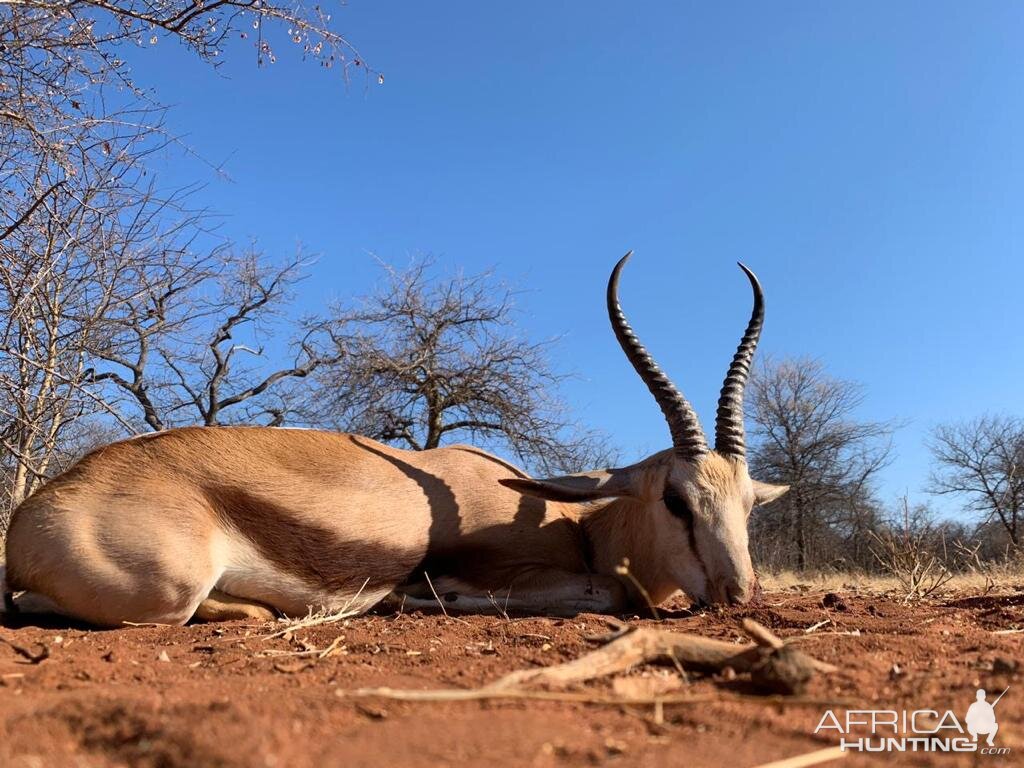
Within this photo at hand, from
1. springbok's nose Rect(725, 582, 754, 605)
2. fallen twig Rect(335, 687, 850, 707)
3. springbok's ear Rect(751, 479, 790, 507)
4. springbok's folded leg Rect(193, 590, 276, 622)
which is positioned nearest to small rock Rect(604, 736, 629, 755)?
fallen twig Rect(335, 687, 850, 707)

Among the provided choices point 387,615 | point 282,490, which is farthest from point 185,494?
point 387,615

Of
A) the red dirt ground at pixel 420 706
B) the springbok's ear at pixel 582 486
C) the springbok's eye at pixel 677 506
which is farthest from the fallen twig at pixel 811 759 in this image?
the springbok's ear at pixel 582 486

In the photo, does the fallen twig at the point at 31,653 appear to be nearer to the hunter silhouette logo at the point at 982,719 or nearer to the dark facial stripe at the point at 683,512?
the hunter silhouette logo at the point at 982,719

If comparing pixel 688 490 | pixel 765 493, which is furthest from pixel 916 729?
pixel 765 493

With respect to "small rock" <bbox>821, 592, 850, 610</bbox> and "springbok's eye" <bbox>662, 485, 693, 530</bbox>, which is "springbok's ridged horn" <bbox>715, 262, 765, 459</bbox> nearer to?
"springbok's eye" <bbox>662, 485, 693, 530</bbox>

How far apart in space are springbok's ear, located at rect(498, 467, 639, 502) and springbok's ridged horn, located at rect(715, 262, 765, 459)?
2.31ft

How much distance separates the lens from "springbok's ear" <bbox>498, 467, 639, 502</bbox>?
536 centimetres

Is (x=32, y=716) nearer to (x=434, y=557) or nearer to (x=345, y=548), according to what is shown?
(x=345, y=548)

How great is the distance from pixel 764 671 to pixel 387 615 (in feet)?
10.8

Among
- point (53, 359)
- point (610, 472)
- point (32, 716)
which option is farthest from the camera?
point (53, 359)

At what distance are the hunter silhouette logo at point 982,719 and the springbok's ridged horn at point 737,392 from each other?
362 cm

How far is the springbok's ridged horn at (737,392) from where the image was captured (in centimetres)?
548

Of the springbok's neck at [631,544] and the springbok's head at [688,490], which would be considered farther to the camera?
the springbok's neck at [631,544]

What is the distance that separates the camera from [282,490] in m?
4.70
